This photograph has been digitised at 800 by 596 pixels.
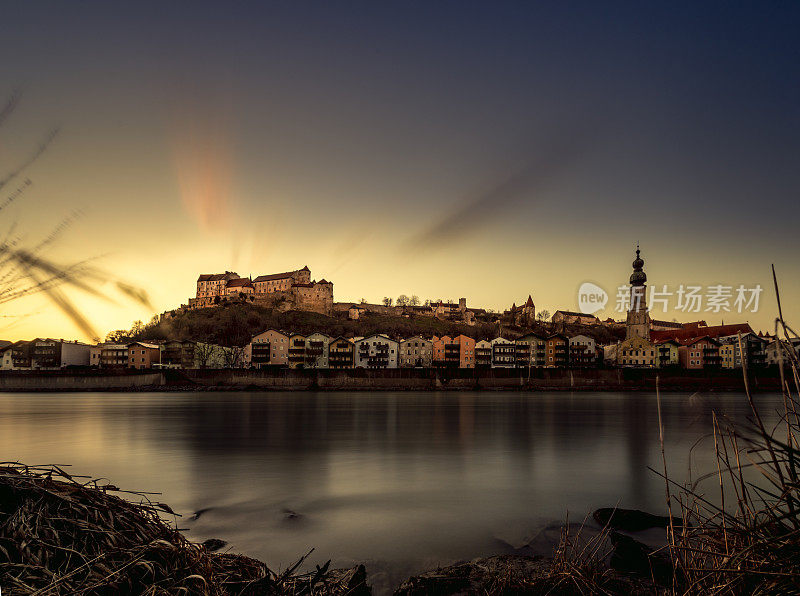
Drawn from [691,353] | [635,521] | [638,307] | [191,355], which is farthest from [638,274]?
[635,521]

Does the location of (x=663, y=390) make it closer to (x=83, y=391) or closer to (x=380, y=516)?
(x=380, y=516)

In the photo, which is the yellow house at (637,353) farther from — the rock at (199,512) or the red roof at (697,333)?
the rock at (199,512)

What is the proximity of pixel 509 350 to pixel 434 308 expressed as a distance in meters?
79.7

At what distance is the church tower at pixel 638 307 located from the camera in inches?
4395

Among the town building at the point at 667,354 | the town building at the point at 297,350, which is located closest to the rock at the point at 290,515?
the town building at the point at 297,350

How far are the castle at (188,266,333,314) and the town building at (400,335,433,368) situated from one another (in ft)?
186

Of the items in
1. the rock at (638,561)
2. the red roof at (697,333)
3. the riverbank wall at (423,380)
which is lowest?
the riverbank wall at (423,380)

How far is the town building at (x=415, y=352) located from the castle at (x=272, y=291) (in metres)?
56.8

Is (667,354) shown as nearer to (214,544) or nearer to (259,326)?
(259,326)

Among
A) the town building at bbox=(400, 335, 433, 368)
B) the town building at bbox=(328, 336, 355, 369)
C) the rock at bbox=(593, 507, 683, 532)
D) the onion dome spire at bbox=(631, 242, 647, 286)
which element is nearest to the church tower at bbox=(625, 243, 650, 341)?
the onion dome spire at bbox=(631, 242, 647, 286)

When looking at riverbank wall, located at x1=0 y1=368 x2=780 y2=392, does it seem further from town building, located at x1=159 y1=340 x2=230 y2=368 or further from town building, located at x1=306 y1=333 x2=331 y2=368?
town building, located at x1=159 y1=340 x2=230 y2=368

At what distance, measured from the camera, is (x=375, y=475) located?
1407 cm

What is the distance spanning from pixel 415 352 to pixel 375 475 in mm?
85122

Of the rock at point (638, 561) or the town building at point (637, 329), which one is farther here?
the town building at point (637, 329)
